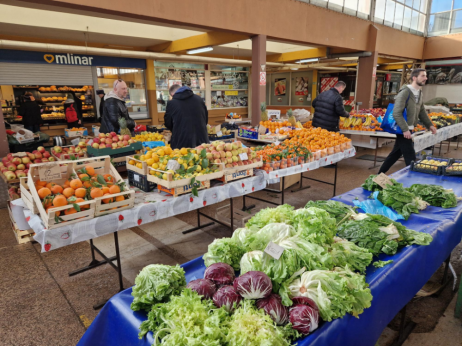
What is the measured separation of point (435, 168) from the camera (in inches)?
152

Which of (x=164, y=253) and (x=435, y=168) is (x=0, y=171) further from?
(x=435, y=168)

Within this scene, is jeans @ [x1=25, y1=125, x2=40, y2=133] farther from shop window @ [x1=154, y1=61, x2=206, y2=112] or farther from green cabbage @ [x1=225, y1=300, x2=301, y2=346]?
green cabbage @ [x1=225, y1=300, x2=301, y2=346]

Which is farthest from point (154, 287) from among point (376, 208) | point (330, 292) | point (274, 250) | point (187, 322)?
point (376, 208)

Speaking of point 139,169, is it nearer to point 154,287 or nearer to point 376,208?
point 154,287

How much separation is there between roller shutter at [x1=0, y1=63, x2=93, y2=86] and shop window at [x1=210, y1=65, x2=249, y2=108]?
661cm

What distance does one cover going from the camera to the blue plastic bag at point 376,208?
2.62m

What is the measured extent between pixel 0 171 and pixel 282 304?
4.33 m

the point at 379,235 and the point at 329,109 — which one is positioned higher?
the point at 329,109

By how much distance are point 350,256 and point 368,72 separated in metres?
13.4

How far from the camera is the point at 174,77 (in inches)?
546

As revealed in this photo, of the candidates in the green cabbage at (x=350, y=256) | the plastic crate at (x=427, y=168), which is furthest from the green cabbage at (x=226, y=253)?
the plastic crate at (x=427, y=168)

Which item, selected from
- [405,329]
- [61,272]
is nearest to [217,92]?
[61,272]

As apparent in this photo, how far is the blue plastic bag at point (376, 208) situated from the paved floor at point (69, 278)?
983mm

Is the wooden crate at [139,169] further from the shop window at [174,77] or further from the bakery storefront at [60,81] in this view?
the shop window at [174,77]
